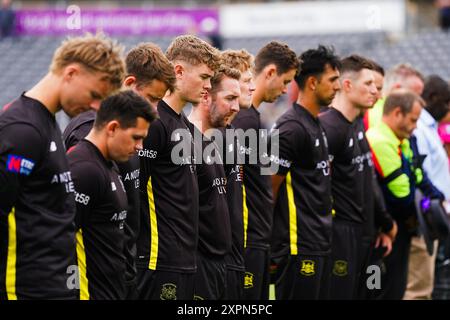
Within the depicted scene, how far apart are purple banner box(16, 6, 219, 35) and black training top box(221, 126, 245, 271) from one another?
17.5 meters

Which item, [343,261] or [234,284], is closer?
[234,284]

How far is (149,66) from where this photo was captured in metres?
5.24

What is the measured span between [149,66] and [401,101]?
11.6 ft

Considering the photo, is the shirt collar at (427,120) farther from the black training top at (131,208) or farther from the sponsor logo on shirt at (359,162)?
the black training top at (131,208)

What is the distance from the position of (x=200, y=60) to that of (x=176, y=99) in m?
0.29

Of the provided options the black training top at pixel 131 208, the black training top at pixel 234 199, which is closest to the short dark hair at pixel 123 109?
the black training top at pixel 131 208

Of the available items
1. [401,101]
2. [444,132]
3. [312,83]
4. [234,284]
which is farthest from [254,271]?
[444,132]

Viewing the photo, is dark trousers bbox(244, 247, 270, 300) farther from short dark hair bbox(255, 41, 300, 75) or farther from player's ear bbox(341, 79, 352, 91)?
player's ear bbox(341, 79, 352, 91)

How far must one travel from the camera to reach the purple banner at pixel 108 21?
23.7 meters

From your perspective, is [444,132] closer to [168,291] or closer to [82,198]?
[168,291]

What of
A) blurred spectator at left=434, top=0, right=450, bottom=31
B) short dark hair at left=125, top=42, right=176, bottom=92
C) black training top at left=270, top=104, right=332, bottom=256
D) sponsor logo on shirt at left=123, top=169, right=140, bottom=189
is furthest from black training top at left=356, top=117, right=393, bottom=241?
blurred spectator at left=434, top=0, right=450, bottom=31

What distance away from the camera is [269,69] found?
6645mm

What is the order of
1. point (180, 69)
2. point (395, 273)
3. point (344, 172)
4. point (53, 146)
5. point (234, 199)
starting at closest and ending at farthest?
1. point (53, 146)
2. point (180, 69)
3. point (234, 199)
4. point (344, 172)
5. point (395, 273)

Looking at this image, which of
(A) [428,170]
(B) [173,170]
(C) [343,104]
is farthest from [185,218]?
(A) [428,170]
